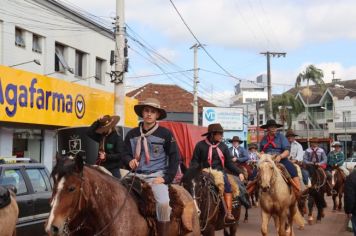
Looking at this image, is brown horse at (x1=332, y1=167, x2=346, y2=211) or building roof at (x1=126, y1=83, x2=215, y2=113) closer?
brown horse at (x1=332, y1=167, x2=346, y2=211)

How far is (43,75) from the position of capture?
19.4 metres

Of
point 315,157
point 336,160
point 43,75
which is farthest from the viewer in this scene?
point 43,75

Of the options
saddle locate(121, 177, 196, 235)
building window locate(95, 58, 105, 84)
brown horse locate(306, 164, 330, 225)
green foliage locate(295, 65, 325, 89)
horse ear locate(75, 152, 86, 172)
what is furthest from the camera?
green foliage locate(295, 65, 325, 89)

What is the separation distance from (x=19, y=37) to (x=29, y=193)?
11.3 meters

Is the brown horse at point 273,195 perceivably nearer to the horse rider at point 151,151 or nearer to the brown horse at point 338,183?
the horse rider at point 151,151

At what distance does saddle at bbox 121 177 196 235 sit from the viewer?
5.65m

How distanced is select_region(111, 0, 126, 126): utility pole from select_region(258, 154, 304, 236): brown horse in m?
7.55

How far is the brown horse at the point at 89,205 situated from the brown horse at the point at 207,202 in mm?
3072

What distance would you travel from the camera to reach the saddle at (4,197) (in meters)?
7.64

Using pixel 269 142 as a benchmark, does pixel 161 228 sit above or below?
below

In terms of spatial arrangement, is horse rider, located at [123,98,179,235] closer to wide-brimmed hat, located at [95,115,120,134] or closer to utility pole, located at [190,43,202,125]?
wide-brimmed hat, located at [95,115,120,134]

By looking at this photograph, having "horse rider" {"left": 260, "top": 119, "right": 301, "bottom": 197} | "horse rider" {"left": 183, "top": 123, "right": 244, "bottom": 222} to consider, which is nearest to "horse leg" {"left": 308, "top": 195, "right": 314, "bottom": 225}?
"horse rider" {"left": 260, "top": 119, "right": 301, "bottom": 197}

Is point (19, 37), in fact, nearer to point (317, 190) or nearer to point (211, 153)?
point (317, 190)

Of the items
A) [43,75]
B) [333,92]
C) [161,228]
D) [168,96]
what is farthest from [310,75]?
[161,228]
